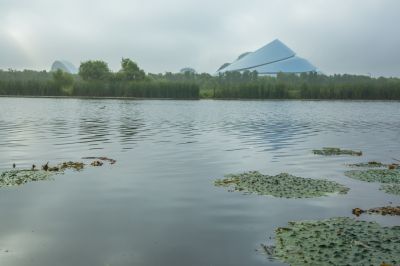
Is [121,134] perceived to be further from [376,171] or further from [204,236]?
[204,236]

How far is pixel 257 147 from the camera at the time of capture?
28219 mm

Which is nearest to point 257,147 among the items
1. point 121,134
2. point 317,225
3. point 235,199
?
point 121,134

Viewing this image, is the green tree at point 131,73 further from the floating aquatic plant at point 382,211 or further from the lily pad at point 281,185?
the floating aquatic plant at point 382,211

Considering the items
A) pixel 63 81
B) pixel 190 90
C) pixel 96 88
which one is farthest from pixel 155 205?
pixel 63 81

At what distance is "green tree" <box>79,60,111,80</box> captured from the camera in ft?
476

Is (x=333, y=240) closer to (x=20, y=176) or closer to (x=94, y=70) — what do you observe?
(x=20, y=176)

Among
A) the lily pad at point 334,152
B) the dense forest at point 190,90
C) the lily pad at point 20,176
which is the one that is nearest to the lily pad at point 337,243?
the lily pad at point 20,176

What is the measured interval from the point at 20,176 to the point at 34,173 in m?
0.65

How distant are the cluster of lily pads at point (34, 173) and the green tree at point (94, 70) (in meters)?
128

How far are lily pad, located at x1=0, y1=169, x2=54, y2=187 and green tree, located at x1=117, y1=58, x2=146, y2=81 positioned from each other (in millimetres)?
128349

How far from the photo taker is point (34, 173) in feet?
57.5

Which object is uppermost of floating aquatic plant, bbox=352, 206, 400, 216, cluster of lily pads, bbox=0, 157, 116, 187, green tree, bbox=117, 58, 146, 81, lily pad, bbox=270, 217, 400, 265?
green tree, bbox=117, 58, 146, 81

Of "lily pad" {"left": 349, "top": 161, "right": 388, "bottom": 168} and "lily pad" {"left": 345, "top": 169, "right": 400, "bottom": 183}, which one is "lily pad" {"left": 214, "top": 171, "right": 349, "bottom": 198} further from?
"lily pad" {"left": 349, "top": 161, "right": 388, "bottom": 168}

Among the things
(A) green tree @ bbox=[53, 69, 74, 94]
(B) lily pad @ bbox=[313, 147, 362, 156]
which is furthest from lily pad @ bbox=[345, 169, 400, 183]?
(A) green tree @ bbox=[53, 69, 74, 94]
